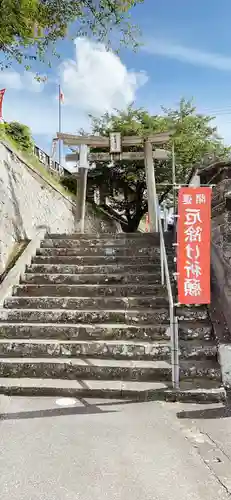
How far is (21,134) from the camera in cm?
1209

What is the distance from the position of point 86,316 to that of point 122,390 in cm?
→ 162

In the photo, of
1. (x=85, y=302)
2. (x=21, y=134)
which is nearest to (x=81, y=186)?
(x=21, y=134)

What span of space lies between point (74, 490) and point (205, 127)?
17.1 metres

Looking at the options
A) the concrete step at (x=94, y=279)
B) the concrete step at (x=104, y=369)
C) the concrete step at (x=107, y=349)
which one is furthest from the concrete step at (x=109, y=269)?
the concrete step at (x=104, y=369)

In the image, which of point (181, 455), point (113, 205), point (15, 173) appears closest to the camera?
point (181, 455)

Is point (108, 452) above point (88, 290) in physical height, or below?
below

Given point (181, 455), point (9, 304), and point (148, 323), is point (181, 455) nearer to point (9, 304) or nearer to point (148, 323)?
point (148, 323)

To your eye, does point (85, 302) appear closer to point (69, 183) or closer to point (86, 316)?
point (86, 316)

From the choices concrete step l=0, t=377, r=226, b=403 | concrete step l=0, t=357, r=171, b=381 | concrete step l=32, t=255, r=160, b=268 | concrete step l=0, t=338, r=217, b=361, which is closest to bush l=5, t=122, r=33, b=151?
concrete step l=32, t=255, r=160, b=268

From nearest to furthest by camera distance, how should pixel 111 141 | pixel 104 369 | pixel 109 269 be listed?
pixel 104 369
pixel 109 269
pixel 111 141

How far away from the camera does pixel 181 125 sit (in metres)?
16.7

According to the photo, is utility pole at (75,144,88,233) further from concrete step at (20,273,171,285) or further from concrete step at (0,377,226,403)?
concrete step at (0,377,226,403)

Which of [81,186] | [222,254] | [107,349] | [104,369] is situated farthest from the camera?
[81,186]

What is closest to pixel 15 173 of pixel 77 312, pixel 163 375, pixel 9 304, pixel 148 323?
pixel 9 304
